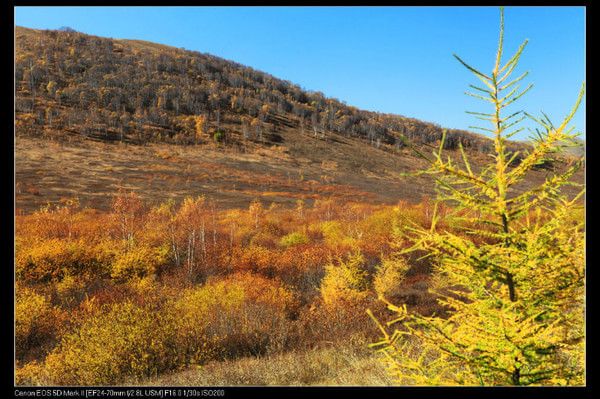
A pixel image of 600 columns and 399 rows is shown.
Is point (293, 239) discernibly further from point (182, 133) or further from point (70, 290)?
point (182, 133)

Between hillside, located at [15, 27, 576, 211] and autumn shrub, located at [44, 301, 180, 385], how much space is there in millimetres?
20705

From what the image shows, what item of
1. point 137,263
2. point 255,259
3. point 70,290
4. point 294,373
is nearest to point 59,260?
point 70,290

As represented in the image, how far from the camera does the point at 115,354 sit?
10.5 m

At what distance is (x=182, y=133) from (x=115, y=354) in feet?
225

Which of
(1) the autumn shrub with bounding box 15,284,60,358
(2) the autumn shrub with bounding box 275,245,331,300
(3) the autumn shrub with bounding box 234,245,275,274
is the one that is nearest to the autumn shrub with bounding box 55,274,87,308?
(1) the autumn shrub with bounding box 15,284,60,358

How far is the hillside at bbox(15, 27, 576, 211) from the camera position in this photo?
45.4 metres

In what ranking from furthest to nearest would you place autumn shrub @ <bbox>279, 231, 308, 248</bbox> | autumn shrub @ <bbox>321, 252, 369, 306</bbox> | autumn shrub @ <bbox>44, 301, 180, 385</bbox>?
autumn shrub @ <bbox>279, 231, 308, 248</bbox> → autumn shrub @ <bbox>321, 252, 369, 306</bbox> → autumn shrub @ <bbox>44, 301, 180, 385</bbox>

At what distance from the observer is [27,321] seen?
45.5 ft

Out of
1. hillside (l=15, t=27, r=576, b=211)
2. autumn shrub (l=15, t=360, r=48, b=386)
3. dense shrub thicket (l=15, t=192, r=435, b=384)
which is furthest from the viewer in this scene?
hillside (l=15, t=27, r=576, b=211)

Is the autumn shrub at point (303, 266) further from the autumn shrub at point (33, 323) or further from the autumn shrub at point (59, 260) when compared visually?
the autumn shrub at point (33, 323)

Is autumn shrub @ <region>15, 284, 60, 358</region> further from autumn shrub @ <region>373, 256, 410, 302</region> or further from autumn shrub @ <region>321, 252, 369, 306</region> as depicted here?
autumn shrub @ <region>373, 256, 410, 302</region>

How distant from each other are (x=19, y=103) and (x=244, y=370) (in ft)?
256

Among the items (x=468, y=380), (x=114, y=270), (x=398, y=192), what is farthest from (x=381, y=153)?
(x=468, y=380)
